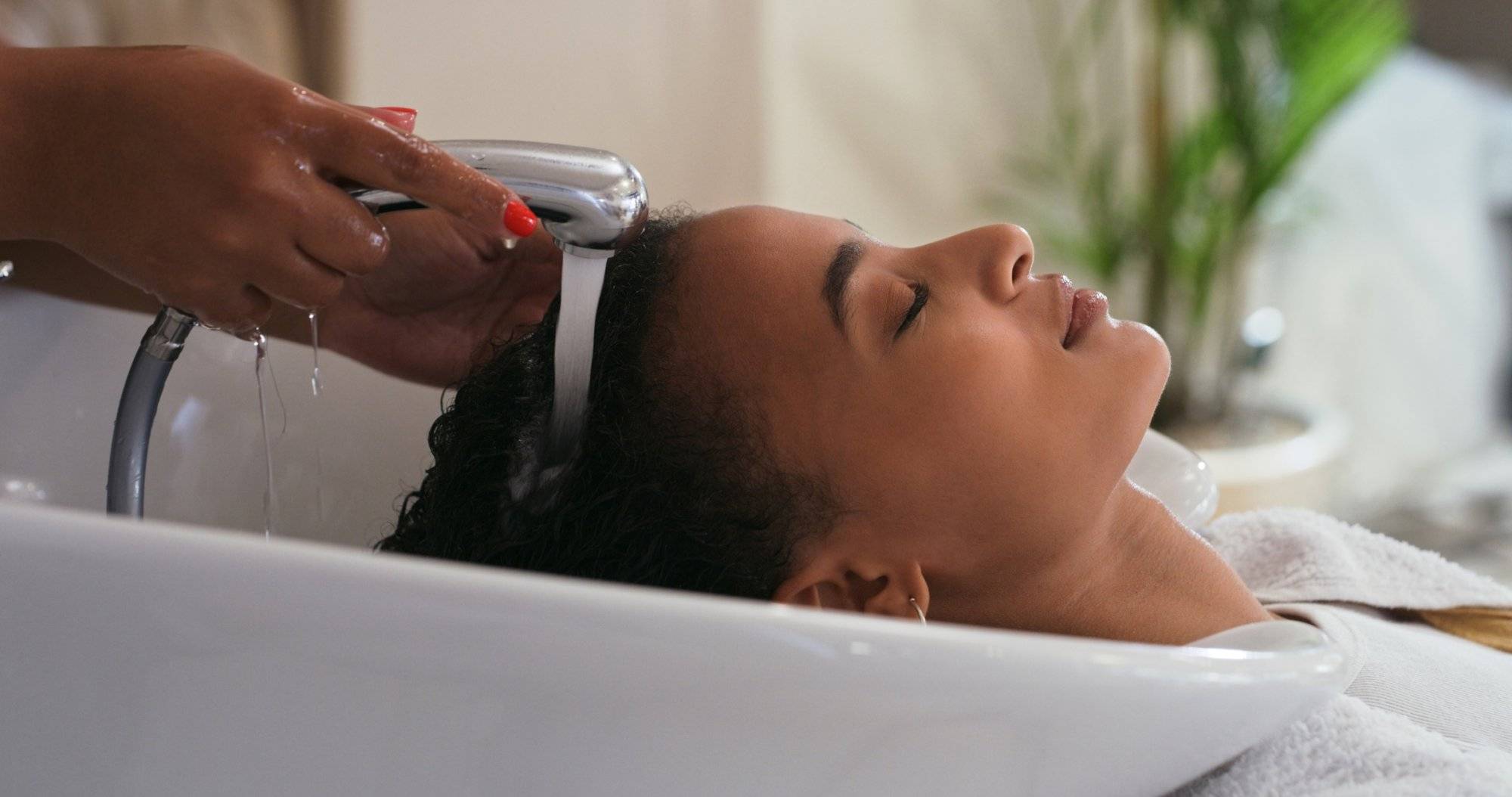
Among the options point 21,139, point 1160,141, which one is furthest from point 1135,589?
point 1160,141

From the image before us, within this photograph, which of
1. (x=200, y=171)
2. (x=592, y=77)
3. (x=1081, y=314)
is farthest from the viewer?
(x=592, y=77)

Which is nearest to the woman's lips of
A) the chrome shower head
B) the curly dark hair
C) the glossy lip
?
the glossy lip

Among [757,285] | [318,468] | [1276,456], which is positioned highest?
[757,285]

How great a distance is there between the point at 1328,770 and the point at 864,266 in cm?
42

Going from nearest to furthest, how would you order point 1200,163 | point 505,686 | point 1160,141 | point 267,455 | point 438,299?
point 505,686 < point 267,455 < point 438,299 < point 1200,163 < point 1160,141

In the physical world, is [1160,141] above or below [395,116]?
below

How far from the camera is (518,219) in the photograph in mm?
654

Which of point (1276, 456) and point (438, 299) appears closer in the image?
point (438, 299)

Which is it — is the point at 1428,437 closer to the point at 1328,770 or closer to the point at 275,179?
the point at 1328,770

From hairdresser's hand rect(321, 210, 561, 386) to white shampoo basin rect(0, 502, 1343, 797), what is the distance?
51 cm

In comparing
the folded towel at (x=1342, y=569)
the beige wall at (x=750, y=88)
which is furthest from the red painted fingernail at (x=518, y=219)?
the beige wall at (x=750, y=88)

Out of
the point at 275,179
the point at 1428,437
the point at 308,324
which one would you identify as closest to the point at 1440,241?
the point at 1428,437

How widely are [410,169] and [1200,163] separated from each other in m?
1.94

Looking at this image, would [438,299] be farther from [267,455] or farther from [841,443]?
[841,443]
